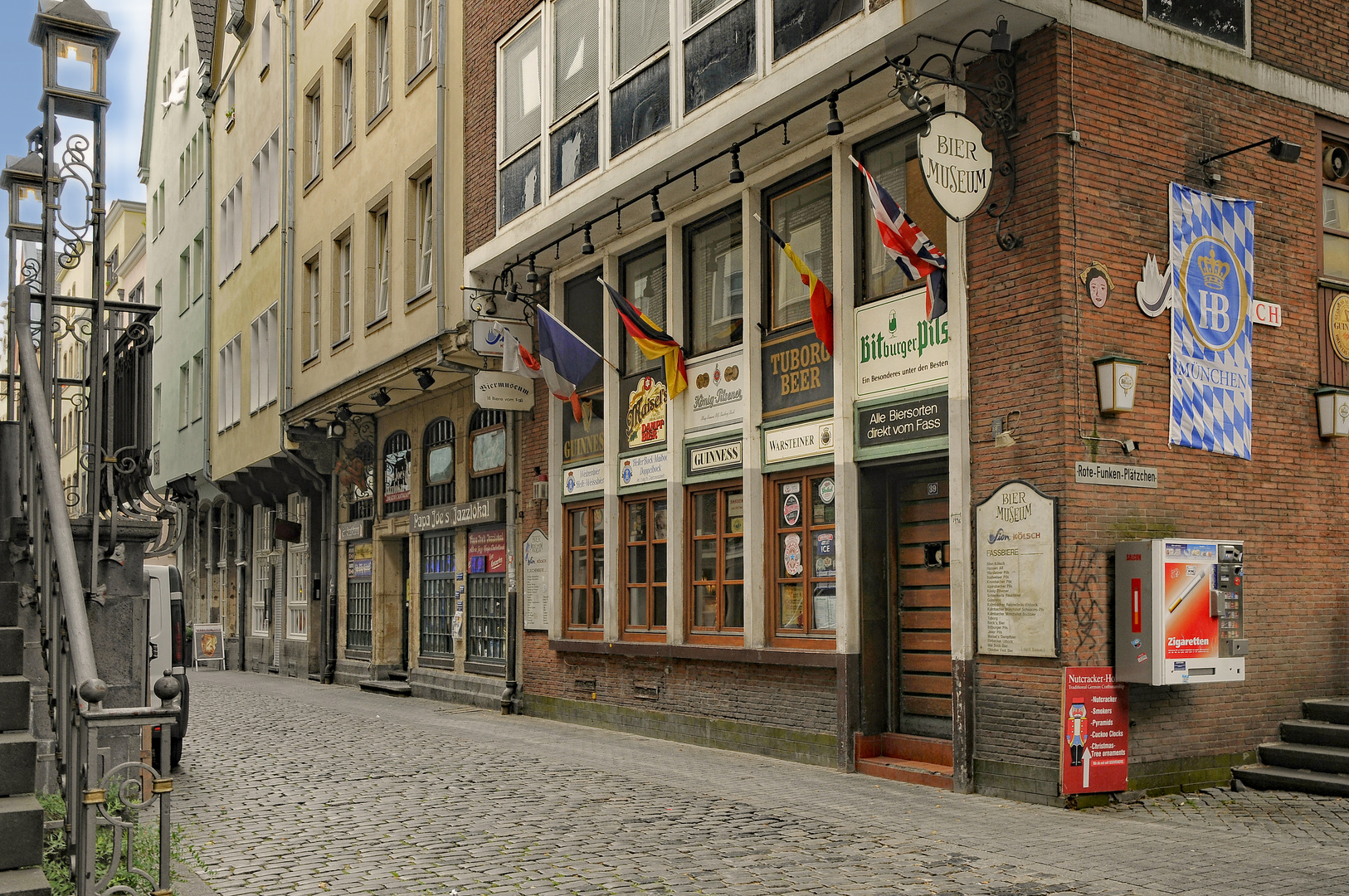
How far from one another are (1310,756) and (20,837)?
9.15 metres

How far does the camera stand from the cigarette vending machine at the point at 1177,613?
9.64 m

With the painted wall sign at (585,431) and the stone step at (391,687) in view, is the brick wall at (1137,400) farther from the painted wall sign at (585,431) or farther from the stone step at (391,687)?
the stone step at (391,687)

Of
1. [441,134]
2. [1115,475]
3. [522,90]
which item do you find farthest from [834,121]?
[441,134]

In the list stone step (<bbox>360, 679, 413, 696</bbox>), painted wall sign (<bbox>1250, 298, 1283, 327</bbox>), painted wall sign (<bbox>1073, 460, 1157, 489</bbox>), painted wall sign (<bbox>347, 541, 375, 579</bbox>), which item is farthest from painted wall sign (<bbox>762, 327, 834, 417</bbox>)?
painted wall sign (<bbox>347, 541, 375, 579</bbox>)

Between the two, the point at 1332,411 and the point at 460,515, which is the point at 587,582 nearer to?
the point at 460,515

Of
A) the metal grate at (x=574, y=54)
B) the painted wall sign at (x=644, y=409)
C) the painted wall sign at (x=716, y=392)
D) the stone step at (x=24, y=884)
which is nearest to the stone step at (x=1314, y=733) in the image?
the painted wall sign at (x=716, y=392)

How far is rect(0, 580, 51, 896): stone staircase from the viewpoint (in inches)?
199

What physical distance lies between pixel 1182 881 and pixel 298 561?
79.1 feet

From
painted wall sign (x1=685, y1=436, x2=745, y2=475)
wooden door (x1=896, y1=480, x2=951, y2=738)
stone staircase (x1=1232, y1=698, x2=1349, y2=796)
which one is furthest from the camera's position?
painted wall sign (x1=685, y1=436, x2=745, y2=475)

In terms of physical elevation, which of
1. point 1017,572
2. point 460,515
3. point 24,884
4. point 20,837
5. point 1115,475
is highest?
point 1115,475

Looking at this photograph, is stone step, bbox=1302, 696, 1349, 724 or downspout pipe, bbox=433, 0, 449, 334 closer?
stone step, bbox=1302, 696, 1349, 724

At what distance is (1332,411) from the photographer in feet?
38.0

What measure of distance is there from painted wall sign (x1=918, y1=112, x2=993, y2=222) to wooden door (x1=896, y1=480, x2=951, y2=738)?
254 cm

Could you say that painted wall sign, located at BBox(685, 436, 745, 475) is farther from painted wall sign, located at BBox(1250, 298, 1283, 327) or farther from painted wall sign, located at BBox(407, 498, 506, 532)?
painted wall sign, located at BBox(407, 498, 506, 532)
